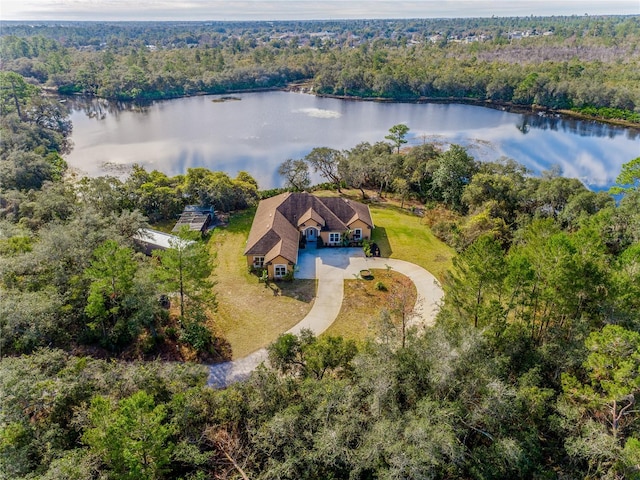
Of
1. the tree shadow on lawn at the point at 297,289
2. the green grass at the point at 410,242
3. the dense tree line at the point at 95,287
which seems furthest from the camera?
Answer: the green grass at the point at 410,242

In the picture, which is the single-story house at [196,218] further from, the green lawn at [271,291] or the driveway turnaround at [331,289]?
the driveway turnaround at [331,289]

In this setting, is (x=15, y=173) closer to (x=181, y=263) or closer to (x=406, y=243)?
(x=181, y=263)

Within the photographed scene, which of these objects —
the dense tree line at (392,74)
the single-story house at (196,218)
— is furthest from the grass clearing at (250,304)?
the dense tree line at (392,74)

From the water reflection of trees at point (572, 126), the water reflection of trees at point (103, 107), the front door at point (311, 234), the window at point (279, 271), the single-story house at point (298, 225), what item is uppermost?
the water reflection of trees at point (572, 126)

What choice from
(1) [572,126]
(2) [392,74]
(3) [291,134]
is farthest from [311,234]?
(2) [392,74]

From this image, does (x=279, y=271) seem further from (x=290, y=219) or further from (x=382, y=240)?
A: (x=382, y=240)

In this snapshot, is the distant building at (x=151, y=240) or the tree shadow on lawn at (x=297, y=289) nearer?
the tree shadow on lawn at (x=297, y=289)

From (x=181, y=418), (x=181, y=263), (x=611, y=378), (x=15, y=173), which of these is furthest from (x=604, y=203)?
(x=15, y=173)

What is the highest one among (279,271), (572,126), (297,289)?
(572,126)
